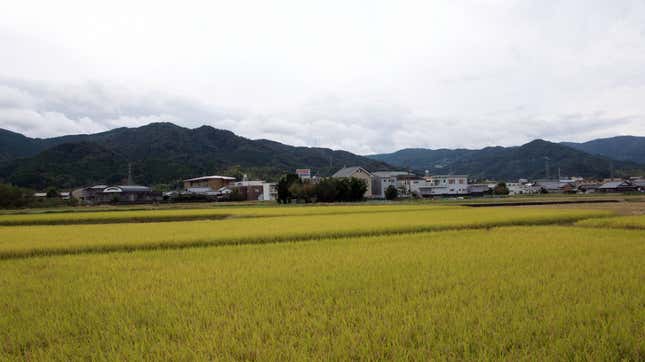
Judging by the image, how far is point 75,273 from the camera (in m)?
7.90

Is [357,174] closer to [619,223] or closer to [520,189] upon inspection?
[520,189]

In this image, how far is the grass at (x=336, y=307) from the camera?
377 cm

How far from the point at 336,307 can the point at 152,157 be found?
107606 millimetres

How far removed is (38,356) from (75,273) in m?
4.58

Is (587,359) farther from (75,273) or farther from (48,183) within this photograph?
(48,183)

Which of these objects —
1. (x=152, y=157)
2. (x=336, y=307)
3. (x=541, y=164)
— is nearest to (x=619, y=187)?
(x=541, y=164)

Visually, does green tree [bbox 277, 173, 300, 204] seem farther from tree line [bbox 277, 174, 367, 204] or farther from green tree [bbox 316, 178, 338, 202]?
green tree [bbox 316, 178, 338, 202]

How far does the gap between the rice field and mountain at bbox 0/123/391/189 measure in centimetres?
8180

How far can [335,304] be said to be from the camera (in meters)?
5.21

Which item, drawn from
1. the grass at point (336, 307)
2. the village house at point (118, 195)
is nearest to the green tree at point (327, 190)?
the village house at point (118, 195)

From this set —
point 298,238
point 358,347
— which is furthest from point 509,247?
point 358,347

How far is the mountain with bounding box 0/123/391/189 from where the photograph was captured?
7881 cm

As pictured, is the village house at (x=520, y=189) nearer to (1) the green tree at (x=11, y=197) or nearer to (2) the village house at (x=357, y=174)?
(2) the village house at (x=357, y=174)

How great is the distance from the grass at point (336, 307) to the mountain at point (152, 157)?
82.4m
